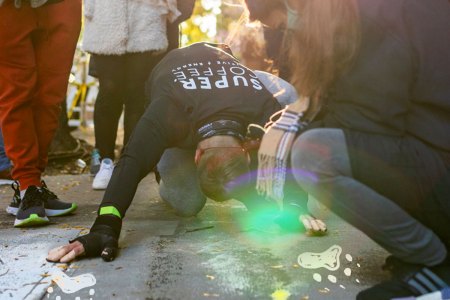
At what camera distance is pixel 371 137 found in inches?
85.6

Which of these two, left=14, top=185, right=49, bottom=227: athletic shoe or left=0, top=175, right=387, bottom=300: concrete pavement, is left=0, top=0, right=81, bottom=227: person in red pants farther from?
left=0, top=175, right=387, bottom=300: concrete pavement

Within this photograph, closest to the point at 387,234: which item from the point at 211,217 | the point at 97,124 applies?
the point at 211,217

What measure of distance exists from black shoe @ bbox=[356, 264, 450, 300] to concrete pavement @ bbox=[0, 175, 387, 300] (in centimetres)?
21

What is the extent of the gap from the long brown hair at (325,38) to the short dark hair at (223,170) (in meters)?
0.87

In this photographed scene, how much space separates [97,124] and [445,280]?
10.2 feet

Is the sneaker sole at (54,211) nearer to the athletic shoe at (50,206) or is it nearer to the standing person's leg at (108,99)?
the athletic shoe at (50,206)

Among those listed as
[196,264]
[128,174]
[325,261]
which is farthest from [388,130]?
[128,174]

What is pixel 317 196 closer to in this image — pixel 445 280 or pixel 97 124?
pixel 445 280

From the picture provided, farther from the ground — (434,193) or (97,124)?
(434,193)

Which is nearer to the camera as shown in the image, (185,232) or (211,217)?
(185,232)

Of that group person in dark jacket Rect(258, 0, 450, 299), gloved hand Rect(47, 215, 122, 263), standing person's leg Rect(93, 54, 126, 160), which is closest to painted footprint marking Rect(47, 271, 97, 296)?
gloved hand Rect(47, 215, 122, 263)

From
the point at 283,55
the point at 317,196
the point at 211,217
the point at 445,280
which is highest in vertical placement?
the point at 283,55

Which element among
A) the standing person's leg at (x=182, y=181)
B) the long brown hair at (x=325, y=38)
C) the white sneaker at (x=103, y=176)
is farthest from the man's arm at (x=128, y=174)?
the white sneaker at (x=103, y=176)

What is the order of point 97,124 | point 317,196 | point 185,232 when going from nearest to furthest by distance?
1. point 317,196
2. point 185,232
3. point 97,124
